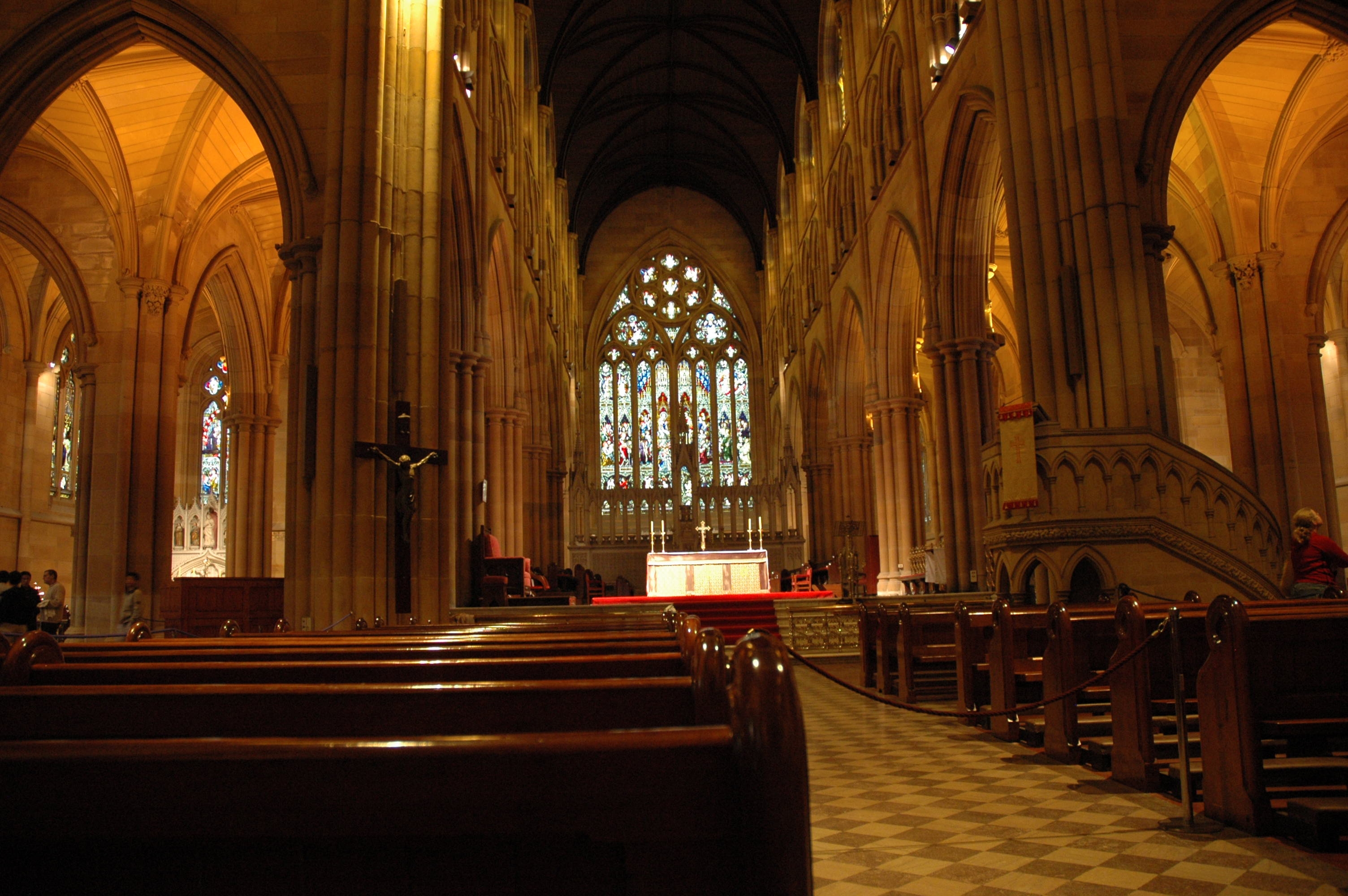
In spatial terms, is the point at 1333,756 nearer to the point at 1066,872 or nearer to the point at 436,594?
the point at 1066,872

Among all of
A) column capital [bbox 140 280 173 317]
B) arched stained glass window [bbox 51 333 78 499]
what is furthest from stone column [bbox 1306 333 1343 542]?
arched stained glass window [bbox 51 333 78 499]

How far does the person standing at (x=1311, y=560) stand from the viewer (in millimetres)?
6469

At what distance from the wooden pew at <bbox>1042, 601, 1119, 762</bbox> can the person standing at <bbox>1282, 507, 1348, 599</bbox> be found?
7.09ft

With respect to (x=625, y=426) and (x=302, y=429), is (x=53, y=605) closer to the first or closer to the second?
(x=302, y=429)

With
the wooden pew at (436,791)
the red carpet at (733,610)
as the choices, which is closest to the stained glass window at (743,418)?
the red carpet at (733,610)

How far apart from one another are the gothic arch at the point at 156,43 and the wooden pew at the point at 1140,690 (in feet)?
29.3

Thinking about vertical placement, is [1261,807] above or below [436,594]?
below

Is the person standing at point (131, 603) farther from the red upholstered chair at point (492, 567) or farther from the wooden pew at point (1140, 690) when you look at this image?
the wooden pew at point (1140, 690)

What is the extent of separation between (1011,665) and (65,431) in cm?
2337

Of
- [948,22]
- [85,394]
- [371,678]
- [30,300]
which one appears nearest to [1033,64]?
[948,22]

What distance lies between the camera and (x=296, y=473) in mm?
9820

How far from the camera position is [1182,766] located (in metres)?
3.54

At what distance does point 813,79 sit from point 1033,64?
14184 mm

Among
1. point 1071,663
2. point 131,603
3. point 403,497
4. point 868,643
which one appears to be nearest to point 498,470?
point 131,603
